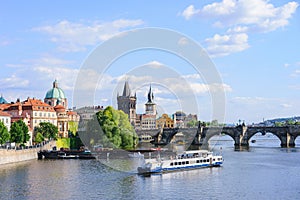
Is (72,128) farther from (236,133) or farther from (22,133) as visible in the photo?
(236,133)

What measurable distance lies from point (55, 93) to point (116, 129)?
A: 52257 millimetres

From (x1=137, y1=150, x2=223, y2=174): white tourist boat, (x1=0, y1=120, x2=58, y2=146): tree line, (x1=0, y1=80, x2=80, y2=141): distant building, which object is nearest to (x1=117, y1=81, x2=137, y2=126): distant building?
(x1=0, y1=80, x2=80, y2=141): distant building

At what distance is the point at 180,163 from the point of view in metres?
64.7

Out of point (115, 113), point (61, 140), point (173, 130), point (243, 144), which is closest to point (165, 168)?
point (115, 113)

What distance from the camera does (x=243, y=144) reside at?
11775 centimetres

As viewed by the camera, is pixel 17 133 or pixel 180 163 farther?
pixel 17 133

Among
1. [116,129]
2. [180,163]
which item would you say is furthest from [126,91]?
[180,163]

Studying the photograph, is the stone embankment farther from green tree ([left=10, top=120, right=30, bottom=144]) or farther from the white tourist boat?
the white tourist boat

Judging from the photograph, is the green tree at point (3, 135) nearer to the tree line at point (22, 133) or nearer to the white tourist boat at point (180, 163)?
the tree line at point (22, 133)

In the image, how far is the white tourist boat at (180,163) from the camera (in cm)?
5888

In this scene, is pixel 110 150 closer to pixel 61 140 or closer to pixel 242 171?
pixel 61 140

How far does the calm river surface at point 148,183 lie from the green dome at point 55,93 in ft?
237

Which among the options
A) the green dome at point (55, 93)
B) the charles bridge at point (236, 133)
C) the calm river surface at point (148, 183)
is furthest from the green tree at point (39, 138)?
the charles bridge at point (236, 133)

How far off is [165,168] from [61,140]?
44158 mm
